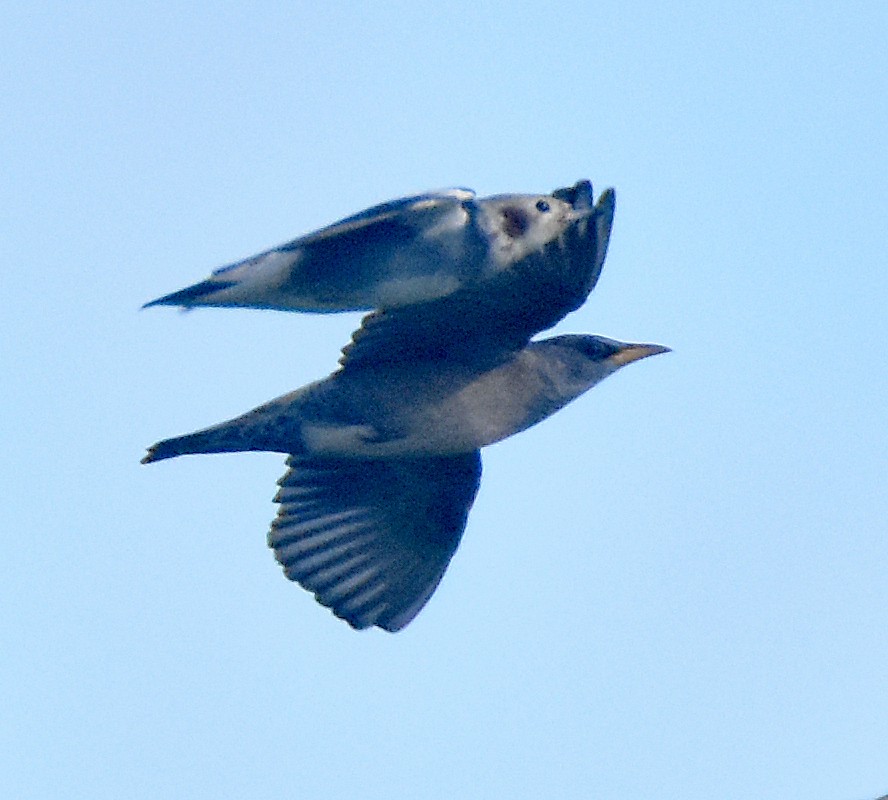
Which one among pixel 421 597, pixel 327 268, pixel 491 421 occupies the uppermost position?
pixel 327 268

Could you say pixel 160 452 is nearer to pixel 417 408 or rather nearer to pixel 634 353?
pixel 417 408

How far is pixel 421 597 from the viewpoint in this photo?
1069 centimetres

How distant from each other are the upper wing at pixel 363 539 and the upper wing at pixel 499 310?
4.29ft

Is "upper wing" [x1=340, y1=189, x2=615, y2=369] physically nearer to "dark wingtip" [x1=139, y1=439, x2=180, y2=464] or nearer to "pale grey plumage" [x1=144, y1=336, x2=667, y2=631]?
"pale grey plumage" [x1=144, y1=336, x2=667, y2=631]

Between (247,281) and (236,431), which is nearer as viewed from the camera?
(247,281)

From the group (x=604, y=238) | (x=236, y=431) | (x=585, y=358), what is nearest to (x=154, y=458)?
(x=236, y=431)

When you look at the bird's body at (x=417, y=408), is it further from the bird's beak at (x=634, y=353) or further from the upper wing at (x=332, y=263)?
the upper wing at (x=332, y=263)

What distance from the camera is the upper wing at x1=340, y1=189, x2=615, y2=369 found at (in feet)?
27.3

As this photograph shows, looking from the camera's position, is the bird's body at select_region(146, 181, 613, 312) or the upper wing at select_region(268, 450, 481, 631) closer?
the bird's body at select_region(146, 181, 613, 312)

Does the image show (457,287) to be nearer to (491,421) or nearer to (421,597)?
(491,421)

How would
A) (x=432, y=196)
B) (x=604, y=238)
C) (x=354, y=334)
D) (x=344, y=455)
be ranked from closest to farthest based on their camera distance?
(x=432, y=196) < (x=604, y=238) < (x=354, y=334) < (x=344, y=455)

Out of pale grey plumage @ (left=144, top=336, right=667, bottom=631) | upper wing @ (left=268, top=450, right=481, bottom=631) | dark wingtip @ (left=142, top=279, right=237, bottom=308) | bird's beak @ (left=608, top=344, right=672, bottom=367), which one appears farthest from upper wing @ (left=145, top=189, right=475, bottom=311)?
upper wing @ (left=268, top=450, right=481, bottom=631)

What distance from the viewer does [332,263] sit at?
25.3 feet

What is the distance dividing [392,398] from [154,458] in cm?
162
